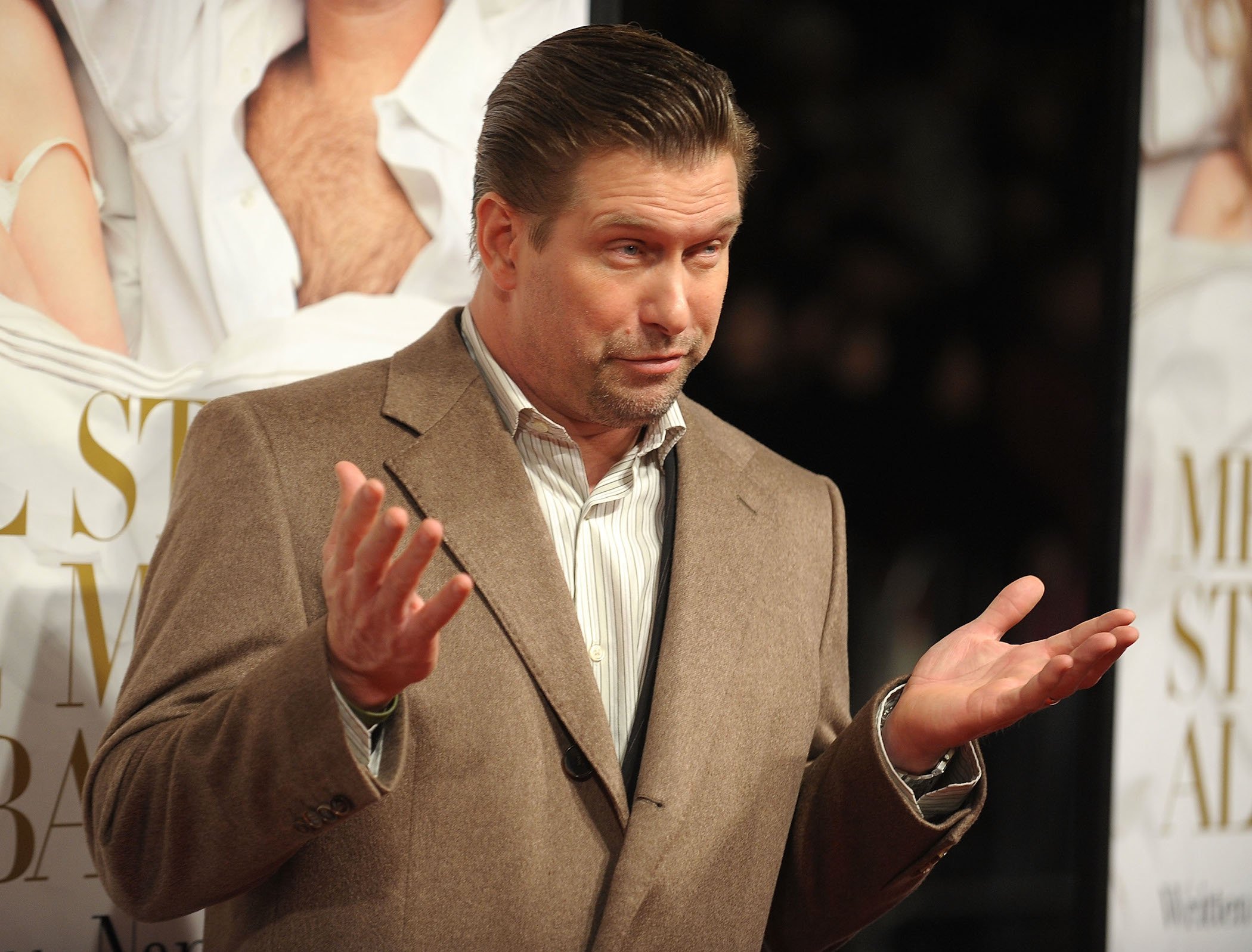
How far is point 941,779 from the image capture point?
5.17 ft

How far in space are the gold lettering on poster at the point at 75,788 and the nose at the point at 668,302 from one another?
3.67 ft

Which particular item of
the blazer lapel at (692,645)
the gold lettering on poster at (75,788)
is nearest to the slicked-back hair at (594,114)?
the blazer lapel at (692,645)

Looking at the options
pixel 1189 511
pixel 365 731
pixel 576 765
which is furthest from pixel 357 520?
pixel 1189 511

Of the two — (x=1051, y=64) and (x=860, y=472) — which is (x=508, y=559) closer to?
(x=860, y=472)

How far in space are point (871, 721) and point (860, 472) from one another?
4.22 ft

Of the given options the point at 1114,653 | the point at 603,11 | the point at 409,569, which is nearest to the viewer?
the point at 409,569

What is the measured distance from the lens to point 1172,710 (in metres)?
2.70

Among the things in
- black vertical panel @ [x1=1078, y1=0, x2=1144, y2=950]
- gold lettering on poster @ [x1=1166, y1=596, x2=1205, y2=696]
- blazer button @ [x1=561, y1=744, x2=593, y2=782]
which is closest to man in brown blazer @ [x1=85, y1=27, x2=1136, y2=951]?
blazer button @ [x1=561, y1=744, x2=593, y2=782]

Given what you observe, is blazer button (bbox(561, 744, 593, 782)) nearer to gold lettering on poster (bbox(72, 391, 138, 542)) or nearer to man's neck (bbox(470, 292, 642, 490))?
man's neck (bbox(470, 292, 642, 490))

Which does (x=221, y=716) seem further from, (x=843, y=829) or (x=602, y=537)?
(x=843, y=829)

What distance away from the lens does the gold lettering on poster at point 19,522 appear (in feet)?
5.89

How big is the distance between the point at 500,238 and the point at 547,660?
0.58m

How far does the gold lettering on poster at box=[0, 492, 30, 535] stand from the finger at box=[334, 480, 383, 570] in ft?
3.01

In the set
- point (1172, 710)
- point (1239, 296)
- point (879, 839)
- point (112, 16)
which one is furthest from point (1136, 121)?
point (112, 16)
